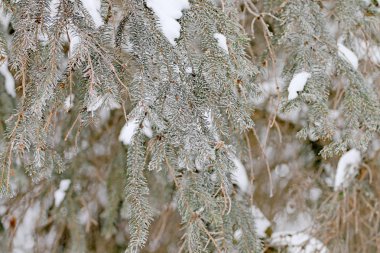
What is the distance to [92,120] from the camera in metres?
1.28

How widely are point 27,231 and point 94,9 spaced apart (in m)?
2.26

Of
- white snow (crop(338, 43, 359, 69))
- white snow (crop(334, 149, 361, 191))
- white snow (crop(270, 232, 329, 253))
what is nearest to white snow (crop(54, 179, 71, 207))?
white snow (crop(270, 232, 329, 253))

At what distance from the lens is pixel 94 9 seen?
139 cm

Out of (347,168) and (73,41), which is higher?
(73,41)

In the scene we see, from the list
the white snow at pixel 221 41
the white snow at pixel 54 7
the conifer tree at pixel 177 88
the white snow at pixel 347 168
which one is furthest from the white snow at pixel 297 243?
the white snow at pixel 54 7

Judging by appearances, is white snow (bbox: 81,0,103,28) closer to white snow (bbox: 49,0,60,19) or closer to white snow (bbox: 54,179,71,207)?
white snow (bbox: 49,0,60,19)

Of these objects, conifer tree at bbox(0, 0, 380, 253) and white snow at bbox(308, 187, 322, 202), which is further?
white snow at bbox(308, 187, 322, 202)

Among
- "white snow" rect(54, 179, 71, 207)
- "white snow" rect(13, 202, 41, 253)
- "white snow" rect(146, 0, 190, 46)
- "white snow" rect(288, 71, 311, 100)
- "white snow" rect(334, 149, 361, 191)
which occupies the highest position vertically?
"white snow" rect(146, 0, 190, 46)

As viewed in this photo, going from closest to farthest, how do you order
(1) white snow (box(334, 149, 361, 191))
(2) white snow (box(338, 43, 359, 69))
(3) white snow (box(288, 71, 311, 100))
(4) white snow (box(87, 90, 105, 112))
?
(4) white snow (box(87, 90, 105, 112))
(3) white snow (box(288, 71, 311, 100))
(2) white snow (box(338, 43, 359, 69))
(1) white snow (box(334, 149, 361, 191))

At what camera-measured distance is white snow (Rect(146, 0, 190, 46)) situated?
1.36 meters

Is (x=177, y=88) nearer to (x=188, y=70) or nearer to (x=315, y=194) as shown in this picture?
(x=188, y=70)

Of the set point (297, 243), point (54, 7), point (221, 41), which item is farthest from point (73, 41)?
point (297, 243)

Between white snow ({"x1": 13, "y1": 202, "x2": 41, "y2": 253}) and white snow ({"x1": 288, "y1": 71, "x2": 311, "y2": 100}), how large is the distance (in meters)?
1.88

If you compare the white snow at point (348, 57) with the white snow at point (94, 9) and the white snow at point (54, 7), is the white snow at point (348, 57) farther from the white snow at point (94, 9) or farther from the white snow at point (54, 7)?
the white snow at point (54, 7)
